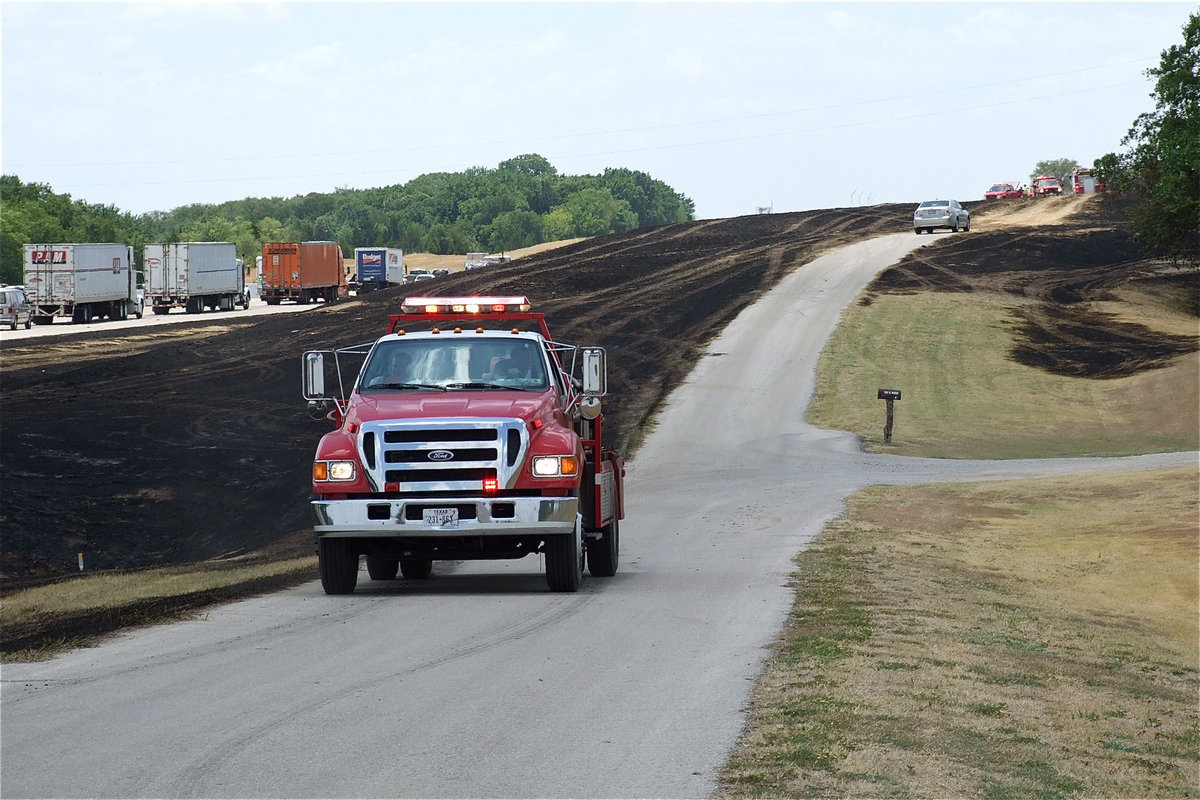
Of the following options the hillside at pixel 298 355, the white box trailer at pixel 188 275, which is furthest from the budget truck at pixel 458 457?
the white box trailer at pixel 188 275

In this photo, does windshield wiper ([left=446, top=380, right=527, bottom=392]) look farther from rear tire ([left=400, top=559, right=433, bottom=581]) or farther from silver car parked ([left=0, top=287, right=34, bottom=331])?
silver car parked ([left=0, top=287, right=34, bottom=331])

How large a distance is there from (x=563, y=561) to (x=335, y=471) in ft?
7.86

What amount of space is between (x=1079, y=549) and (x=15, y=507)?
18.5 m

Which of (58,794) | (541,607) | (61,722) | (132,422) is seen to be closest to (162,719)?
(61,722)

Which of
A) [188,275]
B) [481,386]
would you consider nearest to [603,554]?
[481,386]

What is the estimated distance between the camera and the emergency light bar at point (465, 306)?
15812 mm

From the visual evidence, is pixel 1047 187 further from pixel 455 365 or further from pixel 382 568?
pixel 455 365

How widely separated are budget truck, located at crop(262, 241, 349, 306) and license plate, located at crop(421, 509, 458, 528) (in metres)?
73.5

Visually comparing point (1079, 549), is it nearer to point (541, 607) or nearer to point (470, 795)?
point (541, 607)

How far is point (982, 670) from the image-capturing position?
37.8ft

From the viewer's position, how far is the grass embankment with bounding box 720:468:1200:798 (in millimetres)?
8219

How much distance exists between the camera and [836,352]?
182 feet

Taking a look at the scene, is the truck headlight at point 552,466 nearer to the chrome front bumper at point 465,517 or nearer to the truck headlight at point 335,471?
the chrome front bumper at point 465,517

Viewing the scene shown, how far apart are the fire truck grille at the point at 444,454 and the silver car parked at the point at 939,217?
240 feet
